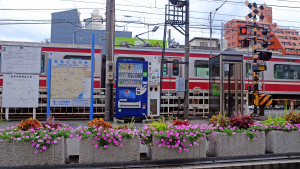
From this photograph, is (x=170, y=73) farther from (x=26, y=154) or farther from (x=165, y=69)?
(x=26, y=154)

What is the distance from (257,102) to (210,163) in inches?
302

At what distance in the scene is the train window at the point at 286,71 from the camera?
49.1 feet

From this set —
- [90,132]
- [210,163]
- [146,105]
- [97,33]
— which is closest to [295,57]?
[146,105]

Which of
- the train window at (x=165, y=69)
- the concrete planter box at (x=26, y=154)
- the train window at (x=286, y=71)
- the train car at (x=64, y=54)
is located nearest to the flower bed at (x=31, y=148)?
the concrete planter box at (x=26, y=154)

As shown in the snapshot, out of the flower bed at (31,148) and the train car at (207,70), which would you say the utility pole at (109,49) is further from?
the flower bed at (31,148)

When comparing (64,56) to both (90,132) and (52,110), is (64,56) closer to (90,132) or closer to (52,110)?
(52,110)

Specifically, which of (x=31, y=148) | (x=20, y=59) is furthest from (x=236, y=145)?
(x=20, y=59)

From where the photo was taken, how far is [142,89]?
9.34 meters

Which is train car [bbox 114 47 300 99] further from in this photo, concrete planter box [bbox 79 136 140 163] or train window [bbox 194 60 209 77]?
concrete planter box [bbox 79 136 140 163]

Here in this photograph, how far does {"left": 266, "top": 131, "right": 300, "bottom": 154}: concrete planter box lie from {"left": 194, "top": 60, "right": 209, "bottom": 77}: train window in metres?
8.47

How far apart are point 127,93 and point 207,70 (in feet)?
20.4

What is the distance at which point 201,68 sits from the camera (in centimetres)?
1359

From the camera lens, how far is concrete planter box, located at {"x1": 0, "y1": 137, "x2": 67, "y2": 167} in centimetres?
408

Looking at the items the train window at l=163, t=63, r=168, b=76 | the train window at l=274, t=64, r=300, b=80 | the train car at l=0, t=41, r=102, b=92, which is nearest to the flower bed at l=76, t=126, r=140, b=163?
the train car at l=0, t=41, r=102, b=92
